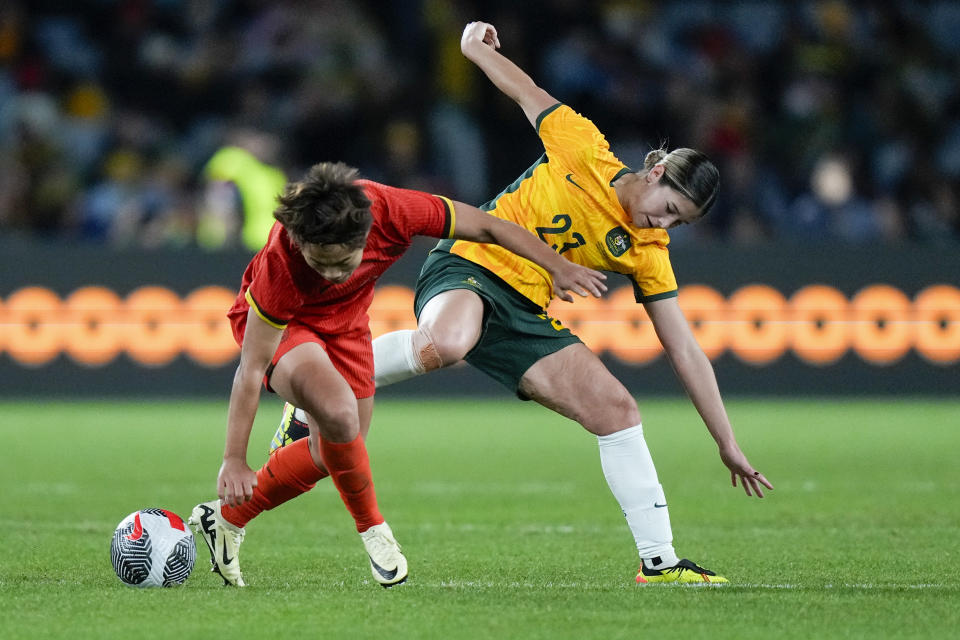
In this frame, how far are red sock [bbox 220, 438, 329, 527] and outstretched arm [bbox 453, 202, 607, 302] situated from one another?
38.9 inches

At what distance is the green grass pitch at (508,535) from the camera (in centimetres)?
423

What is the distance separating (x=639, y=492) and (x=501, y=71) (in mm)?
1704

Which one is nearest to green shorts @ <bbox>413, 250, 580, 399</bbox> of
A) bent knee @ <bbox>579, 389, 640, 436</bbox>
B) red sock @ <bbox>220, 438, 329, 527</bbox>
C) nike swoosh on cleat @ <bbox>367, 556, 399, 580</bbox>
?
bent knee @ <bbox>579, 389, 640, 436</bbox>

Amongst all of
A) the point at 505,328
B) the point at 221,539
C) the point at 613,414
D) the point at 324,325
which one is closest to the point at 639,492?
the point at 613,414

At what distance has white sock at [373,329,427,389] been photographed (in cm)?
546

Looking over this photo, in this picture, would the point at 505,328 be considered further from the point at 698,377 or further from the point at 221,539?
the point at 221,539

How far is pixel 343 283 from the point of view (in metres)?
4.72

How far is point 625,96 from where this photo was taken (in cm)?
1548

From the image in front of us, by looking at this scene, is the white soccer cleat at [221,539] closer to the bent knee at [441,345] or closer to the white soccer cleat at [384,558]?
the white soccer cleat at [384,558]

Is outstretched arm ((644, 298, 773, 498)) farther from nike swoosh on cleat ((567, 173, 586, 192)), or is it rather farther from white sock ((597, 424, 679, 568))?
nike swoosh on cleat ((567, 173, 586, 192))

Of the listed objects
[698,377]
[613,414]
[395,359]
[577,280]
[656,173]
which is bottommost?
[613,414]

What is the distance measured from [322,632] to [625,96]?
1208cm

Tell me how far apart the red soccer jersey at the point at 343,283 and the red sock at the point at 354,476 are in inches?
15.6

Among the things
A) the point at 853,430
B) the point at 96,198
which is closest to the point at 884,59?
the point at 853,430
